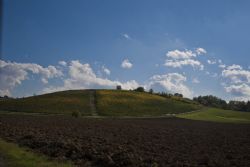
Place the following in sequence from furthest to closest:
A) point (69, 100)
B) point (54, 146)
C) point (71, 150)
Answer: point (69, 100), point (54, 146), point (71, 150)

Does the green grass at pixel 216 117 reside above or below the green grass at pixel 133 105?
below

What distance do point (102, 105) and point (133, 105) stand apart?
32.8ft

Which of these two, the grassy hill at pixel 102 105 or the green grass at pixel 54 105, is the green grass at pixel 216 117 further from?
the green grass at pixel 54 105

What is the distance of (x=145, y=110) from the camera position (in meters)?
97.7

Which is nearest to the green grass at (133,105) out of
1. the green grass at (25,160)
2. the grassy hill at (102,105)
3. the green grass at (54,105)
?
the grassy hill at (102,105)

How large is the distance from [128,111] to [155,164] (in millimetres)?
77836

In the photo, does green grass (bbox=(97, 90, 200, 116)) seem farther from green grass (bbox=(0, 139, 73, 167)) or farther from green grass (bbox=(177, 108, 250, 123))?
green grass (bbox=(0, 139, 73, 167))

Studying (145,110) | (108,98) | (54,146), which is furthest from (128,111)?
(54,146)

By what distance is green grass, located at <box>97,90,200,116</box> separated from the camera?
92.8 metres

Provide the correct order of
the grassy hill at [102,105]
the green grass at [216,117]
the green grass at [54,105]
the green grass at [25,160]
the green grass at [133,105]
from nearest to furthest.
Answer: the green grass at [25,160] → the green grass at [216,117] → the green grass at [54,105] → the grassy hill at [102,105] → the green grass at [133,105]

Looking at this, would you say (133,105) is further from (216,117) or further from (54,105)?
(216,117)

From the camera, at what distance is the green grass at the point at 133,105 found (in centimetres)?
9275

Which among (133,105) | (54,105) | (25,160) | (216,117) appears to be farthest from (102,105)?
(25,160)

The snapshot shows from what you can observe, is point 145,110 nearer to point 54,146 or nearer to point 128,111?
point 128,111
